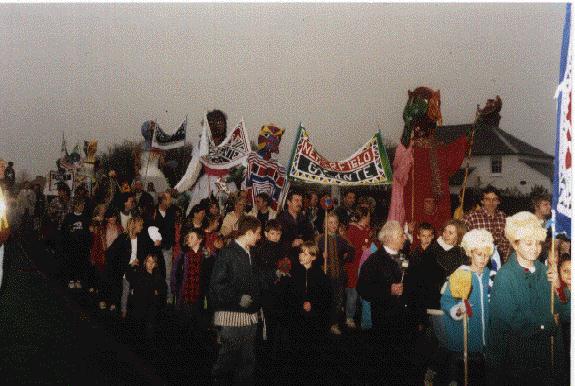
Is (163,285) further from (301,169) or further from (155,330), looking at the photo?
(301,169)

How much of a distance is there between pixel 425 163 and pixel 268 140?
10.2 feet

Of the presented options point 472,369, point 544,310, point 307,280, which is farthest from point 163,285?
point 544,310

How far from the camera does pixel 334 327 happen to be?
371 inches

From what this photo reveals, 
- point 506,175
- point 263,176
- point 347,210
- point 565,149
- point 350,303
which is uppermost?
point 506,175

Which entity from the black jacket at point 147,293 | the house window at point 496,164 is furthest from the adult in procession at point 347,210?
the house window at point 496,164

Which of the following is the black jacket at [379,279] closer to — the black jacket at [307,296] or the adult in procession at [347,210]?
the black jacket at [307,296]

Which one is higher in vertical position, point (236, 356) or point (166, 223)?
point (166, 223)

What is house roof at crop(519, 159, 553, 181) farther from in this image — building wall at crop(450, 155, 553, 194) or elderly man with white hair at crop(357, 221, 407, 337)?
elderly man with white hair at crop(357, 221, 407, 337)

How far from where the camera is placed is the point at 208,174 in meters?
13.0

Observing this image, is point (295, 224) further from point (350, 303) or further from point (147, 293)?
point (147, 293)

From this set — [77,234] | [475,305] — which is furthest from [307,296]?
[77,234]

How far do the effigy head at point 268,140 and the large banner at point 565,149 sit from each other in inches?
281

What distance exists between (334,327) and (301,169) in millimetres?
2208

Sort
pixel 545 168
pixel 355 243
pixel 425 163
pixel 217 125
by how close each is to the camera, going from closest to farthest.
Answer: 1. pixel 425 163
2. pixel 355 243
3. pixel 217 125
4. pixel 545 168
